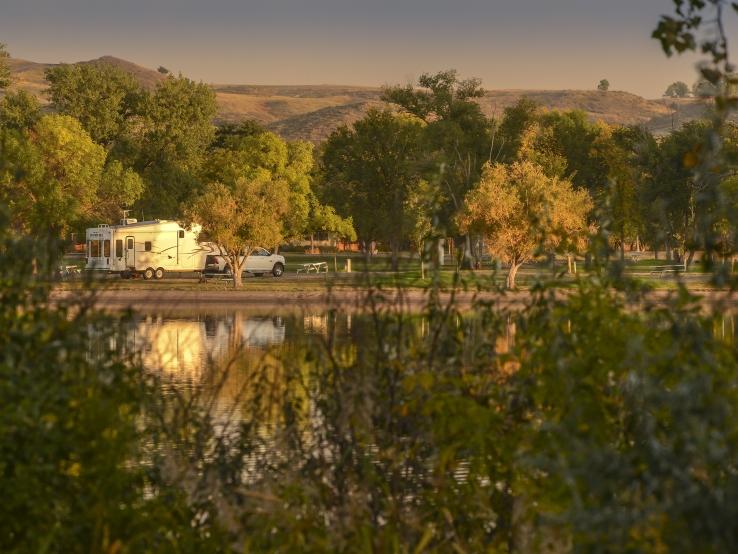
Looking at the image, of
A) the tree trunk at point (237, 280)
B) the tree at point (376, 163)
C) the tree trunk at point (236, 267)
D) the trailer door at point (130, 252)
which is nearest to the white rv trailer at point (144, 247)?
the trailer door at point (130, 252)

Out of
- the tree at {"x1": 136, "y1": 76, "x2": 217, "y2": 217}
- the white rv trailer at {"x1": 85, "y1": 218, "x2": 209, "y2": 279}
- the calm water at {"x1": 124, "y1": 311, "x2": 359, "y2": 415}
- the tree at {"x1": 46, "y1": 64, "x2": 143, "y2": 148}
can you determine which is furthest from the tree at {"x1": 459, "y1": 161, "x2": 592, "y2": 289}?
the tree at {"x1": 46, "y1": 64, "x2": 143, "y2": 148}

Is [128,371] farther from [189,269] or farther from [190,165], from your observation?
[190,165]

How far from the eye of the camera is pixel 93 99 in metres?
91.2

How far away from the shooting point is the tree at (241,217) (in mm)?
57000

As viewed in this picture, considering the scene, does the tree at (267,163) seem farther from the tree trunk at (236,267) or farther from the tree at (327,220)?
the tree trunk at (236,267)

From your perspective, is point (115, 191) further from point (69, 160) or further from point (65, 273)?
point (65, 273)

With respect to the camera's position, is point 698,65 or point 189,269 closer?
point 698,65

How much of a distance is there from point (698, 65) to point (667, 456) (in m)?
1.90

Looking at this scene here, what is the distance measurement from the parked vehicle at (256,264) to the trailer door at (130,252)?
357 cm

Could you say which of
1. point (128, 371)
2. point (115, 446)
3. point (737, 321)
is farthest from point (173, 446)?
point (737, 321)

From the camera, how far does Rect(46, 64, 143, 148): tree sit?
9112cm

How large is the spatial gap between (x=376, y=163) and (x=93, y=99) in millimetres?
23687

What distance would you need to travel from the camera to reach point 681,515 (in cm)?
452

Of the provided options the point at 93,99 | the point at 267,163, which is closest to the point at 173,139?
the point at 93,99
